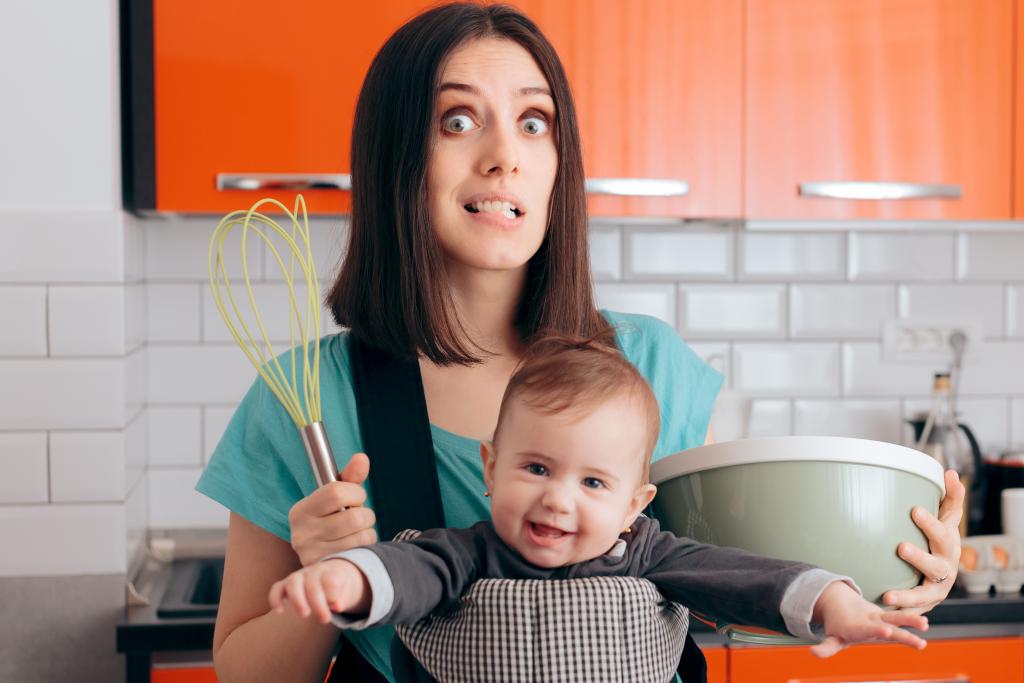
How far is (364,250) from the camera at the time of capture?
1146mm

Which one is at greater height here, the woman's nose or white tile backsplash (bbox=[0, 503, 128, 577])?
the woman's nose

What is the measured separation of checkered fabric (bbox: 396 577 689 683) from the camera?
82 centimetres

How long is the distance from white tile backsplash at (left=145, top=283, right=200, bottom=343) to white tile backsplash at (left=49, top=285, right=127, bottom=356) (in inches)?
13.4

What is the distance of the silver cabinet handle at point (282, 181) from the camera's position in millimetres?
1716

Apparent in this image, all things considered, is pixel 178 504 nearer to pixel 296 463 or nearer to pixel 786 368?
pixel 296 463

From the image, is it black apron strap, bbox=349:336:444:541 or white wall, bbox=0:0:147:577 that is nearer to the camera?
black apron strap, bbox=349:336:444:541

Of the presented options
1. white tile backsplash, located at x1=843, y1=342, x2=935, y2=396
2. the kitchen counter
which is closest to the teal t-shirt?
the kitchen counter

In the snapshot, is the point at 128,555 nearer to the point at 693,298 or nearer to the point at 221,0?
the point at 221,0

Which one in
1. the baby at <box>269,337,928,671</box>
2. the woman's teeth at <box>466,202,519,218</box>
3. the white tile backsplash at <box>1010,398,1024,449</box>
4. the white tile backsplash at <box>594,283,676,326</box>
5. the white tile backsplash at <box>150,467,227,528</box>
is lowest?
the white tile backsplash at <box>150,467,227,528</box>

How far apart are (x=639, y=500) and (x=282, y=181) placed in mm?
1031

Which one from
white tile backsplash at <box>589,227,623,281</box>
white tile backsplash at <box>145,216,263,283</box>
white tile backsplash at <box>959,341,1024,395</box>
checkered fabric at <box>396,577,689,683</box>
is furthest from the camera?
white tile backsplash at <box>959,341,1024,395</box>

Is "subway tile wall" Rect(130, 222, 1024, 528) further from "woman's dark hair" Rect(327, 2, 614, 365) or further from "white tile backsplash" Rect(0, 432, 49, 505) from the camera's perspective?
"woman's dark hair" Rect(327, 2, 614, 365)

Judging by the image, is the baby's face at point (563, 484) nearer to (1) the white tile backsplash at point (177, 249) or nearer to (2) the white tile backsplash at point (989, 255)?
(1) the white tile backsplash at point (177, 249)

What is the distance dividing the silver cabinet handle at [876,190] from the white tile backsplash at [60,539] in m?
1.30
